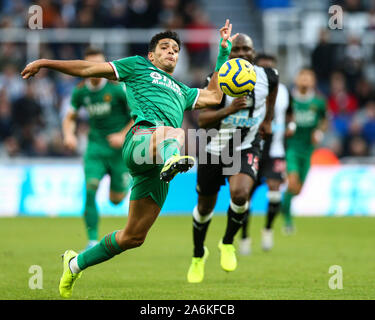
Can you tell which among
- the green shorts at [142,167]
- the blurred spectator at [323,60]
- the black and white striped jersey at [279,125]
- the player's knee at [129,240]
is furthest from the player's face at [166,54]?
the blurred spectator at [323,60]

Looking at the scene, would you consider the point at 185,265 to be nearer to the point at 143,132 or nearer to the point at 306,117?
the point at 143,132

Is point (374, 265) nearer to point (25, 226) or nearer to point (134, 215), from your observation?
point (134, 215)

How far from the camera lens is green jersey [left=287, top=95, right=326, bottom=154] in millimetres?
15828

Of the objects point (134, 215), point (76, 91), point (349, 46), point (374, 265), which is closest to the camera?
point (134, 215)

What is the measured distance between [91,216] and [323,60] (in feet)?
37.9

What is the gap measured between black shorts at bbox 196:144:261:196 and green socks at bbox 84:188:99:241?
8.62ft

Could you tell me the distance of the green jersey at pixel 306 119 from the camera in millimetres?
15828

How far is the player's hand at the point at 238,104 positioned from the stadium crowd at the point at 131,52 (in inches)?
435

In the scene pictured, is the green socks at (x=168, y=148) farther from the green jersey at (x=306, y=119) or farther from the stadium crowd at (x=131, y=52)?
the stadium crowd at (x=131, y=52)

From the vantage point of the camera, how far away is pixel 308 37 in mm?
22406

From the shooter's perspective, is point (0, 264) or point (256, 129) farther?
point (0, 264)

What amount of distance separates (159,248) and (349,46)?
11.4 meters

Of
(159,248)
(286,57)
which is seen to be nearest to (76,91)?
(159,248)

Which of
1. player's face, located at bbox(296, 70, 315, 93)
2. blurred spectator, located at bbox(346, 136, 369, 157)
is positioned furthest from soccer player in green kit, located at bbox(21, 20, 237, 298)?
blurred spectator, located at bbox(346, 136, 369, 157)
